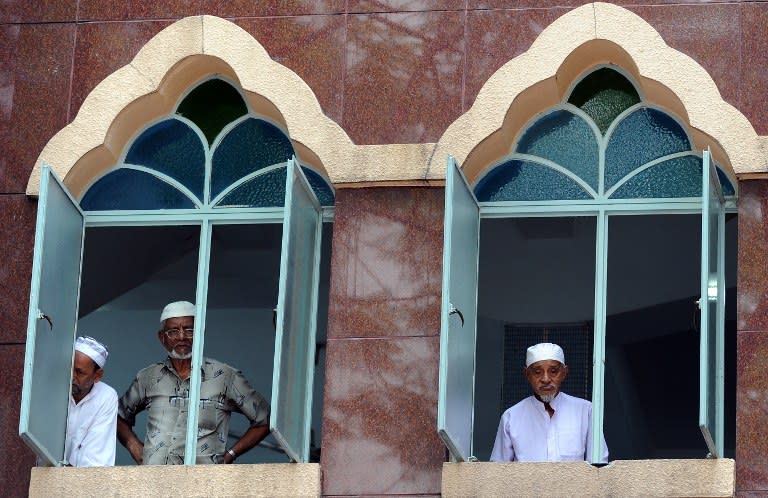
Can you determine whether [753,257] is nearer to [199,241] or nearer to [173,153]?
[199,241]

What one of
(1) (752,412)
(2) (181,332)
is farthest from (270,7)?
(1) (752,412)

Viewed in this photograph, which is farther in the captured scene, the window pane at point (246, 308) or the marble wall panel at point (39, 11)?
the marble wall panel at point (39, 11)

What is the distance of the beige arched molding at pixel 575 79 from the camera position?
53.3 ft

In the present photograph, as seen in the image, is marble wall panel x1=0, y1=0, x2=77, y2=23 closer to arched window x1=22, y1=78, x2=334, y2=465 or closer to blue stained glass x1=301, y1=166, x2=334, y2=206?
arched window x1=22, y1=78, x2=334, y2=465

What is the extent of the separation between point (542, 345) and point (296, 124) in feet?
6.81

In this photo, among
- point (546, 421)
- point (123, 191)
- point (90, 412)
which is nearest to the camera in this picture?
point (546, 421)

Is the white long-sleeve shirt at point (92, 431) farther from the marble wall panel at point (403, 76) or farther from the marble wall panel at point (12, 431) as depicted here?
the marble wall panel at point (403, 76)

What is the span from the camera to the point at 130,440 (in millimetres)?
16719

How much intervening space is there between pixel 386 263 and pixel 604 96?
1751 millimetres

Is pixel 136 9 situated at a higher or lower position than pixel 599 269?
higher

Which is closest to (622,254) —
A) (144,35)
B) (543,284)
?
(543,284)

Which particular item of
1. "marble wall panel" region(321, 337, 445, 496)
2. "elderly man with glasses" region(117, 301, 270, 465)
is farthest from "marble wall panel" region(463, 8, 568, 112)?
"elderly man with glasses" region(117, 301, 270, 465)

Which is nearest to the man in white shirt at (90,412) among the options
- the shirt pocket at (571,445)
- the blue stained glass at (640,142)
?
the shirt pocket at (571,445)

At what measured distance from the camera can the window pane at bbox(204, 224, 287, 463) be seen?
55.2ft
